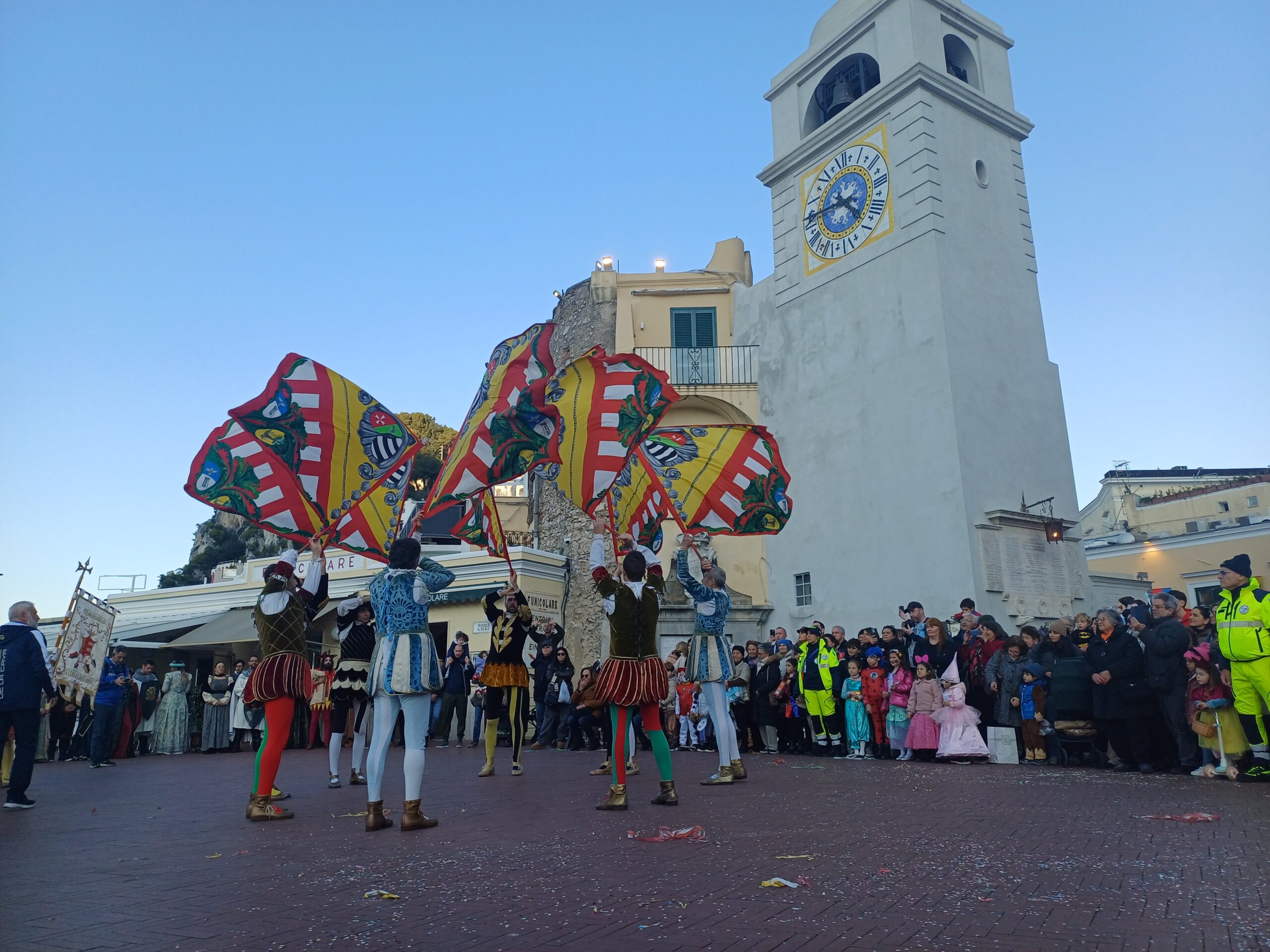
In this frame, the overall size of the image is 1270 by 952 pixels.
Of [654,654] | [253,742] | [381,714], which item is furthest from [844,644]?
[253,742]

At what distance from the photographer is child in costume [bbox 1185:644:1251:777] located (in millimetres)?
9164

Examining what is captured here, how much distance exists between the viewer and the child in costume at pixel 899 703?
12516mm

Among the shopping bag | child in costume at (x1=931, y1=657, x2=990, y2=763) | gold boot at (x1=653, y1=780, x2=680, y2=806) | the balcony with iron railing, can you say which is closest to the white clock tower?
the balcony with iron railing

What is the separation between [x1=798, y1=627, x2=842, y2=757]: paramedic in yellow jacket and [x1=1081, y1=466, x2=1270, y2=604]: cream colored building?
16.2 metres

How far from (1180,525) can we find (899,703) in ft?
102

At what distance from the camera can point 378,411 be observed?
945cm

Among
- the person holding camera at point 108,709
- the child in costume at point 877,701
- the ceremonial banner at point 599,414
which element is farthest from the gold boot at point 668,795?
the person holding camera at point 108,709

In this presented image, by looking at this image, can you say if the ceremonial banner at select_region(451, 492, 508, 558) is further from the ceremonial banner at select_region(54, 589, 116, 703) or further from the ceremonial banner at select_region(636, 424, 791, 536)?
the ceremonial banner at select_region(54, 589, 116, 703)

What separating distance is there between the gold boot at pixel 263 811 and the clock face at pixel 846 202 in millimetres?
17156

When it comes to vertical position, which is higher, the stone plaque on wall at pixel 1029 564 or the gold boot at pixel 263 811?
the stone plaque on wall at pixel 1029 564

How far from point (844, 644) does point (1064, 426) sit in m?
A: 9.70

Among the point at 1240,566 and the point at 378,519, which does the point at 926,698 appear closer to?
the point at 1240,566

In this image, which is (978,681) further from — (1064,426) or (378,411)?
(1064,426)

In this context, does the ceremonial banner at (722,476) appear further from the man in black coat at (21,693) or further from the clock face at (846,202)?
the clock face at (846,202)
